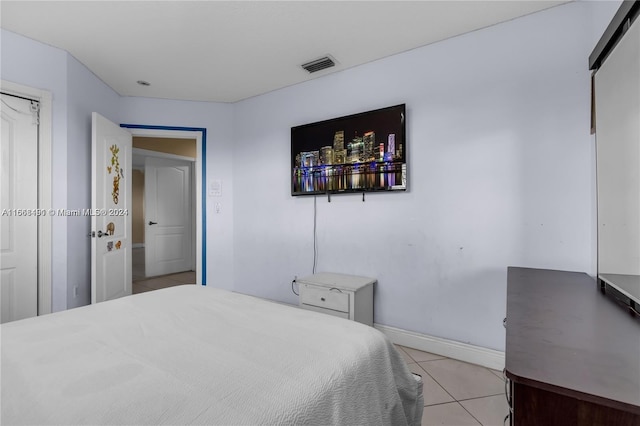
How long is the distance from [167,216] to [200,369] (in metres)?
5.36

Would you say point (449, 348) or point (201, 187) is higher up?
point (201, 187)

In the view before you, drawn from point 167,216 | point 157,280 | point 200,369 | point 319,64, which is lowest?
point 157,280

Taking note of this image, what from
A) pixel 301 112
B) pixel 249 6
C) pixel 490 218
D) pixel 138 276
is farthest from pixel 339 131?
pixel 138 276

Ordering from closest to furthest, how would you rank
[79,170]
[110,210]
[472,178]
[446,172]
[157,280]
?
[472,178]
[446,172]
[79,170]
[110,210]
[157,280]

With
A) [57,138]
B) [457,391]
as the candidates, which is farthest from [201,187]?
[457,391]

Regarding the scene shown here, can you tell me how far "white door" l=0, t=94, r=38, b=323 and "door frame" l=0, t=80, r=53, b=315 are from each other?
3cm

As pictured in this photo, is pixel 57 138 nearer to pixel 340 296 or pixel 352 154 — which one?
pixel 352 154

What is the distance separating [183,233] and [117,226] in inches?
101

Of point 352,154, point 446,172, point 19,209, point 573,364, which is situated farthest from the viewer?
point 352,154

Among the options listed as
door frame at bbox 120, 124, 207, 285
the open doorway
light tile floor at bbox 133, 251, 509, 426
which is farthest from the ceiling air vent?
the open doorway

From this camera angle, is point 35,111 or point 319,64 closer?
point 35,111

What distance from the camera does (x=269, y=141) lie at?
3594 millimetres

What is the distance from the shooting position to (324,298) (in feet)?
8.64

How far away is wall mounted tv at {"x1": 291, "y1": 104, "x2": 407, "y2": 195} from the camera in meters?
2.61
